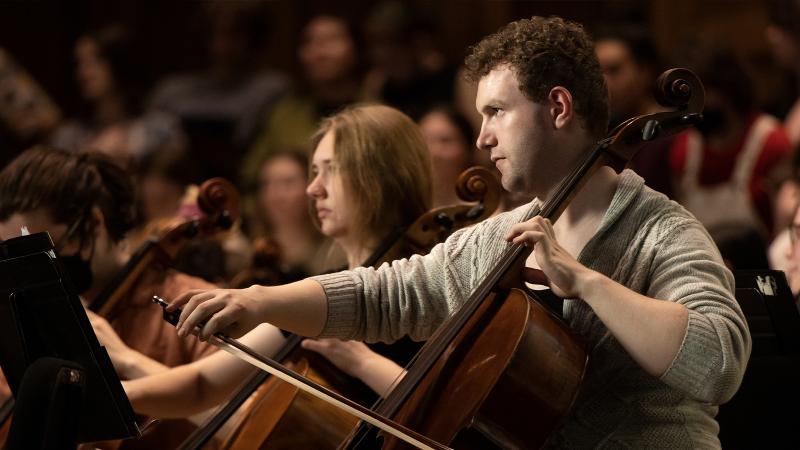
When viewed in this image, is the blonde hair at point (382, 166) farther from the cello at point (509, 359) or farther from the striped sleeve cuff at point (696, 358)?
the striped sleeve cuff at point (696, 358)

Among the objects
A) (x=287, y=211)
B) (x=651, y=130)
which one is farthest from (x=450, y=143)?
(x=651, y=130)

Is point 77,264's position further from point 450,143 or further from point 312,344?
point 450,143

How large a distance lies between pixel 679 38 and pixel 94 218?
3.47 meters

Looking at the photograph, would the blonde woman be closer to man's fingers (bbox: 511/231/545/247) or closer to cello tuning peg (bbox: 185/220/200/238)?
cello tuning peg (bbox: 185/220/200/238)

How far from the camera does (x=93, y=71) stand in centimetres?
542

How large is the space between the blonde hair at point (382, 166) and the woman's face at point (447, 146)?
3.64ft

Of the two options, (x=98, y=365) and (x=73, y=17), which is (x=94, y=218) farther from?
(x=73, y=17)

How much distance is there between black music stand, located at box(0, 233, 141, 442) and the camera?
197cm

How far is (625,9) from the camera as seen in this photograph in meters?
4.91

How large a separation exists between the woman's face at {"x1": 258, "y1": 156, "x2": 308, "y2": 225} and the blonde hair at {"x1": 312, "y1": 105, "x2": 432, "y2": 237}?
1.61 m

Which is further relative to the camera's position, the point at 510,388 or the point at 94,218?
the point at 94,218

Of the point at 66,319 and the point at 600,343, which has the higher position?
the point at 66,319

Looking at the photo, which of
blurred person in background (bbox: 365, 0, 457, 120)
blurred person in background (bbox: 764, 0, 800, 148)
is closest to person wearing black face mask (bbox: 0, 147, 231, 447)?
blurred person in background (bbox: 365, 0, 457, 120)

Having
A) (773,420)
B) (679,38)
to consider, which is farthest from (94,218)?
(679,38)
